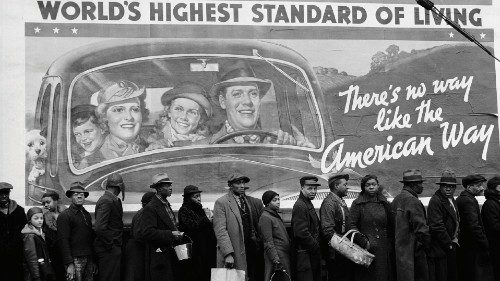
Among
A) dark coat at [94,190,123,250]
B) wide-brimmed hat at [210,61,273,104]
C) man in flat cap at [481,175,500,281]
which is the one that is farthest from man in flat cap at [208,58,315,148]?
man in flat cap at [481,175,500,281]

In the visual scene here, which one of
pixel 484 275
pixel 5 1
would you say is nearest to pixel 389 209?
pixel 484 275

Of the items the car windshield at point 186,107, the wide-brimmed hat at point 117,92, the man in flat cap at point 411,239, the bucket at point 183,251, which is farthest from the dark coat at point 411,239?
the wide-brimmed hat at point 117,92

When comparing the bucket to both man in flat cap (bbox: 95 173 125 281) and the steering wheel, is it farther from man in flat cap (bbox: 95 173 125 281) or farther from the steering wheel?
the steering wheel

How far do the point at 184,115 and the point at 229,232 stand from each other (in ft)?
9.89

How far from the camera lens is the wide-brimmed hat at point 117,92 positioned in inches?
658

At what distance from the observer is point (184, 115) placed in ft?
55.2

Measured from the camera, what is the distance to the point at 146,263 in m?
14.5

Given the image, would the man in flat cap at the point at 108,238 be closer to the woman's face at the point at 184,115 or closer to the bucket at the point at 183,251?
the bucket at the point at 183,251

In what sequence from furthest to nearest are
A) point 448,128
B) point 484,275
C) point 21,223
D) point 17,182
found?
point 448,128 → point 17,182 → point 484,275 → point 21,223

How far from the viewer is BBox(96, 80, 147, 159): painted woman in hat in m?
16.6

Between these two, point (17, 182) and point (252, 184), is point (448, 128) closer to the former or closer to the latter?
point (252, 184)

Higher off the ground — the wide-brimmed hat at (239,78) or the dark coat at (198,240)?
the wide-brimmed hat at (239,78)

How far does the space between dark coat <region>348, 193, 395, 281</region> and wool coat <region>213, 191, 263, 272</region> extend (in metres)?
1.51

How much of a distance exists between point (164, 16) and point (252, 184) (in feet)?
10.5
